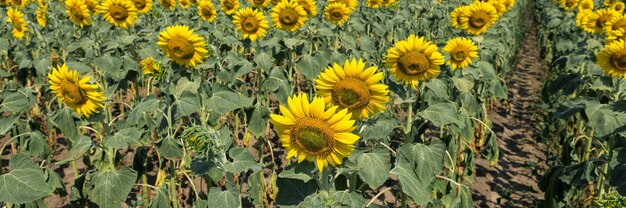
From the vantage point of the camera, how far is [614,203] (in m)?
1.99

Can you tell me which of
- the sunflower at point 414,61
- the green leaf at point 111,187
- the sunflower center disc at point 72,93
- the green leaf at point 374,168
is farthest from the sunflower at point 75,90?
the sunflower at point 414,61

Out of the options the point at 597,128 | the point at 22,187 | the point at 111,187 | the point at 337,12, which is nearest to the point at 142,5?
the point at 337,12

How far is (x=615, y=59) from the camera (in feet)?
12.6

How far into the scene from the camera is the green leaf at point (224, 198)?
255 cm

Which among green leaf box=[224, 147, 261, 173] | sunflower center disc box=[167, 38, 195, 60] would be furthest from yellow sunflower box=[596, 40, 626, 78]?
sunflower center disc box=[167, 38, 195, 60]

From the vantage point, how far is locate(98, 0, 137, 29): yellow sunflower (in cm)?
539

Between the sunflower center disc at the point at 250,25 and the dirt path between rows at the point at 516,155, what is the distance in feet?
9.92

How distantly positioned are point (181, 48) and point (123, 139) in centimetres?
82

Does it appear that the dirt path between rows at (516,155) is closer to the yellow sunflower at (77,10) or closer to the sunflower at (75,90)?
the sunflower at (75,90)

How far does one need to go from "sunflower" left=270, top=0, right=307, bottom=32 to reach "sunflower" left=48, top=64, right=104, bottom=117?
96.2 inches

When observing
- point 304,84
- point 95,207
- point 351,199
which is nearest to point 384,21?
point 304,84

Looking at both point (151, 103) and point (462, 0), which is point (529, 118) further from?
point (151, 103)

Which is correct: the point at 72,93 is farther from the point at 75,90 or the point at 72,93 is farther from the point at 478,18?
the point at 478,18

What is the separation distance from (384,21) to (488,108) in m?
2.36
